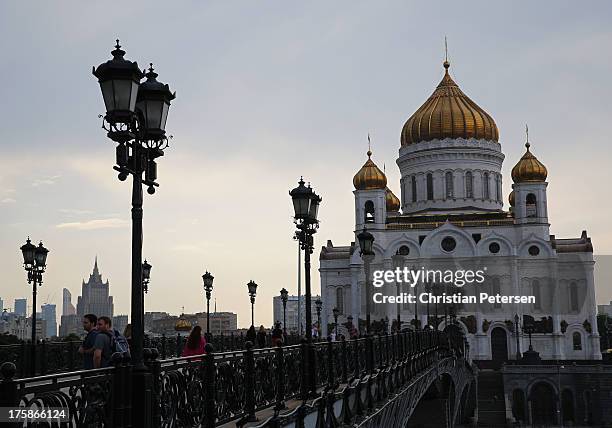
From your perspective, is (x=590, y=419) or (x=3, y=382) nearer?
(x=3, y=382)

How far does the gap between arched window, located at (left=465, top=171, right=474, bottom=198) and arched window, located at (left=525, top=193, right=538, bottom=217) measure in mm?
4919

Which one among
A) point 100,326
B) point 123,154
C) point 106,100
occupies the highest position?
point 106,100

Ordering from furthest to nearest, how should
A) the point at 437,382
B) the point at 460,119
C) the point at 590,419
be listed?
the point at 460,119
the point at 590,419
the point at 437,382

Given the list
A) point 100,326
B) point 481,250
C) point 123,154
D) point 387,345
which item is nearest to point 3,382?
point 123,154

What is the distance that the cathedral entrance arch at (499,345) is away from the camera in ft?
197

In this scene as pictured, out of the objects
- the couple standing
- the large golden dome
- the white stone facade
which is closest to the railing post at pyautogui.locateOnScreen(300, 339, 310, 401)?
the couple standing

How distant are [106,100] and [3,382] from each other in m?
3.74

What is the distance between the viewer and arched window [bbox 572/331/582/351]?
5988 centimetres

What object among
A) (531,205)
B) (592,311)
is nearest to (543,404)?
(592,311)

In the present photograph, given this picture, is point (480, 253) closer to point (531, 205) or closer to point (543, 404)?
point (531, 205)

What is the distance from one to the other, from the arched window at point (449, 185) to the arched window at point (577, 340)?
14962 millimetres

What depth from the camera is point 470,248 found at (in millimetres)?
61844

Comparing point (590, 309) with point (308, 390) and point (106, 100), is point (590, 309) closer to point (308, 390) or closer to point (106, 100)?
point (308, 390)

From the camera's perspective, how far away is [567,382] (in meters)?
53.9
